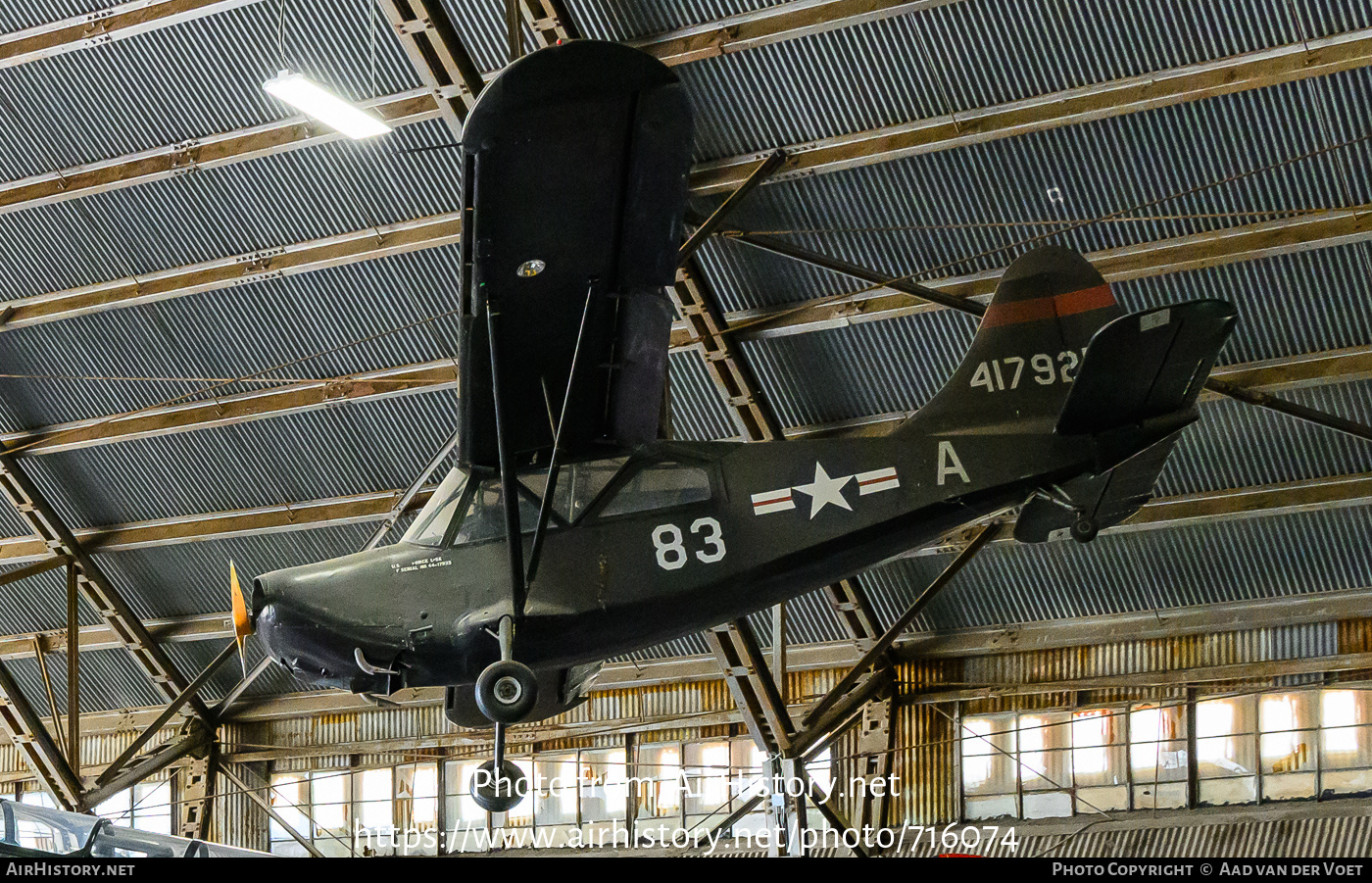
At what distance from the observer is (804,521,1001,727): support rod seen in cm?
1644

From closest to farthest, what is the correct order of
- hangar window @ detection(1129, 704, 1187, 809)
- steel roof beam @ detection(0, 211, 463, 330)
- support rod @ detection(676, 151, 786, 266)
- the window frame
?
1. the window frame
2. support rod @ detection(676, 151, 786, 266)
3. steel roof beam @ detection(0, 211, 463, 330)
4. hangar window @ detection(1129, 704, 1187, 809)

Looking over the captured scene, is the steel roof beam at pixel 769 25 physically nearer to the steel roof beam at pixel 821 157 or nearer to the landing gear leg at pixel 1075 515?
the steel roof beam at pixel 821 157

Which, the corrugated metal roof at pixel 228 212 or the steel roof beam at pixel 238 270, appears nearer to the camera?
the corrugated metal roof at pixel 228 212

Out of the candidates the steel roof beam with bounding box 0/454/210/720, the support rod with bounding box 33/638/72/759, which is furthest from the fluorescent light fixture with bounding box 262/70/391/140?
the support rod with bounding box 33/638/72/759

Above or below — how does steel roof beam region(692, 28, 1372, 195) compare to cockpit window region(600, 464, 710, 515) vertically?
above

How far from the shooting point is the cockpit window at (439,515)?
10125 mm

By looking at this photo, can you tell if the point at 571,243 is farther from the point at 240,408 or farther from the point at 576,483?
the point at 240,408

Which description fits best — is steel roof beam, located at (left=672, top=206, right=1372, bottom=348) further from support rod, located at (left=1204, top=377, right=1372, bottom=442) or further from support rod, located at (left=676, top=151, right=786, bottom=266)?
support rod, located at (left=676, top=151, right=786, bottom=266)

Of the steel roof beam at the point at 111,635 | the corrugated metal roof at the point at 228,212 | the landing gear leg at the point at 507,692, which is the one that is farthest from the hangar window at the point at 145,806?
the landing gear leg at the point at 507,692

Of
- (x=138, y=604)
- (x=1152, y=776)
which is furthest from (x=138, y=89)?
(x=1152, y=776)

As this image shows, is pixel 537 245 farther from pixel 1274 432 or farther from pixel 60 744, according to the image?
pixel 60 744

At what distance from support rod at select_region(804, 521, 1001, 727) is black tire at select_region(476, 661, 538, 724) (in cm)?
846

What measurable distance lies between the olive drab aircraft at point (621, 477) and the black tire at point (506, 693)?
2 cm

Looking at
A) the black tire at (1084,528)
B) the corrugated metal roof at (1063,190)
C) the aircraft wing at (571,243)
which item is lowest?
the black tire at (1084,528)
